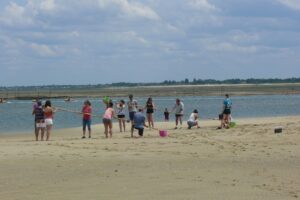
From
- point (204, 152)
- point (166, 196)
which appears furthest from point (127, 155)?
point (166, 196)

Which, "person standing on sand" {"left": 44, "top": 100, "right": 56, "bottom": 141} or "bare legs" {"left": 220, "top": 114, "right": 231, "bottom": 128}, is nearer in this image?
"person standing on sand" {"left": 44, "top": 100, "right": 56, "bottom": 141}

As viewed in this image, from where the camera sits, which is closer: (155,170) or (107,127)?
(155,170)

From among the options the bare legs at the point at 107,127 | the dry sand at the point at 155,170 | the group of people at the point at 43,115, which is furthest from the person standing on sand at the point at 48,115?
the dry sand at the point at 155,170

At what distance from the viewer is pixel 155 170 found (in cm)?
1266

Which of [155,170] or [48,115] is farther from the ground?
[48,115]

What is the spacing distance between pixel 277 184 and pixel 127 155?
17.7ft

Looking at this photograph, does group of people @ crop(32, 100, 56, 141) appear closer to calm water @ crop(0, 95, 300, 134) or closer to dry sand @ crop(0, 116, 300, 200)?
dry sand @ crop(0, 116, 300, 200)

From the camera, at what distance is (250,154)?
15.4m

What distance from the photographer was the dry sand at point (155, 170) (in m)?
10.2

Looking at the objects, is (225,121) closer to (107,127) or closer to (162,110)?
(107,127)

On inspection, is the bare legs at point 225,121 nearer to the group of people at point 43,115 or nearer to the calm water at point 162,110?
the group of people at point 43,115

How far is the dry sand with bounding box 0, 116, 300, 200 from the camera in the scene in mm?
10180

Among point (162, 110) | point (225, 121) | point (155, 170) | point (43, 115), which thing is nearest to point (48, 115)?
point (43, 115)

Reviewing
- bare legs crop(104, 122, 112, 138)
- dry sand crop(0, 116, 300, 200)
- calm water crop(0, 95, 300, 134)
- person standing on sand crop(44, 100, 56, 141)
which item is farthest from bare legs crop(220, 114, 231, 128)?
calm water crop(0, 95, 300, 134)
